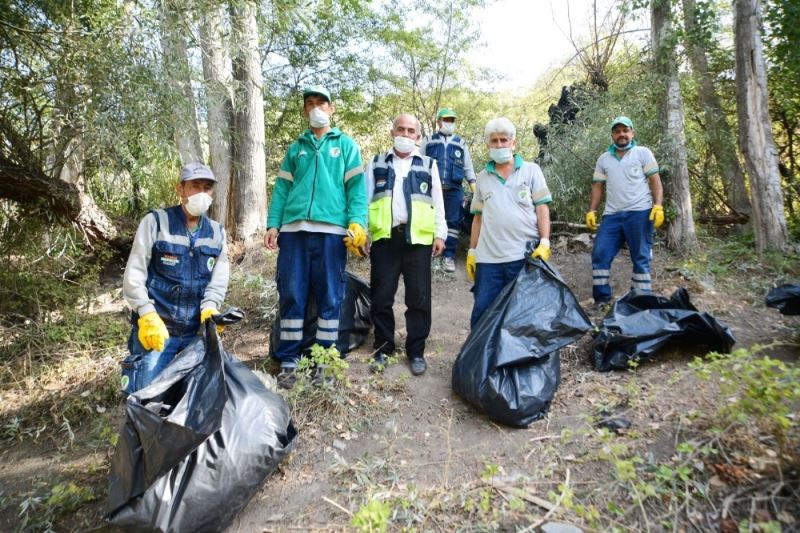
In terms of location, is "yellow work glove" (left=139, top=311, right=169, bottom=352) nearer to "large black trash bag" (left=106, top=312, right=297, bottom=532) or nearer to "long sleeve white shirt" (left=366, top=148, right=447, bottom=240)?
"large black trash bag" (left=106, top=312, right=297, bottom=532)

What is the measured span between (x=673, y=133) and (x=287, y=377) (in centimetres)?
494

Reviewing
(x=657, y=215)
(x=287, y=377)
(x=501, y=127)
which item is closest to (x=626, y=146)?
(x=657, y=215)

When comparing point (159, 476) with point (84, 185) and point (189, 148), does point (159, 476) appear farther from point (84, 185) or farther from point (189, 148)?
point (84, 185)

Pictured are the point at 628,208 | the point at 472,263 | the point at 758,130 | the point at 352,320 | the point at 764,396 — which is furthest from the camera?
the point at 758,130

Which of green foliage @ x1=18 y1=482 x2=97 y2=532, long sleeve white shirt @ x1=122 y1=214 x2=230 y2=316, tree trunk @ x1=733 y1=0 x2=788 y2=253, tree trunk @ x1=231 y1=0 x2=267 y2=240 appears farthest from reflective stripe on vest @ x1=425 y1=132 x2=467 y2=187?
green foliage @ x1=18 y1=482 x2=97 y2=532

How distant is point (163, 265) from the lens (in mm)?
2410

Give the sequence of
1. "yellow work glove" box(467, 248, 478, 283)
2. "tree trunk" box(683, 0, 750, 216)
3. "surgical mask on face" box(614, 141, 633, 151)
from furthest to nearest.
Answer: "tree trunk" box(683, 0, 750, 216) < "surgical mask on face" box(614, 141, 633, 151) < "yellow work glove" box(467, 248, 478, 283)

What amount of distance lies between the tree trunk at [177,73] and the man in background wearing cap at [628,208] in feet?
12.3

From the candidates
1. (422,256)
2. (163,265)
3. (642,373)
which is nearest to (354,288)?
(422,256)

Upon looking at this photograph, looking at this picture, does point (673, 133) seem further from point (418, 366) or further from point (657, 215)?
point (418, 366)

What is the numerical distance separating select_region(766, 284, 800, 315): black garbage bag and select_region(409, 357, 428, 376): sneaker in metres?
2.18

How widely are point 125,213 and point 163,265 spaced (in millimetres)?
4132

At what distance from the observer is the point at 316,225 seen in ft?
9.24

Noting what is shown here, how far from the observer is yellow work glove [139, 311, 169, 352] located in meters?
2.23
